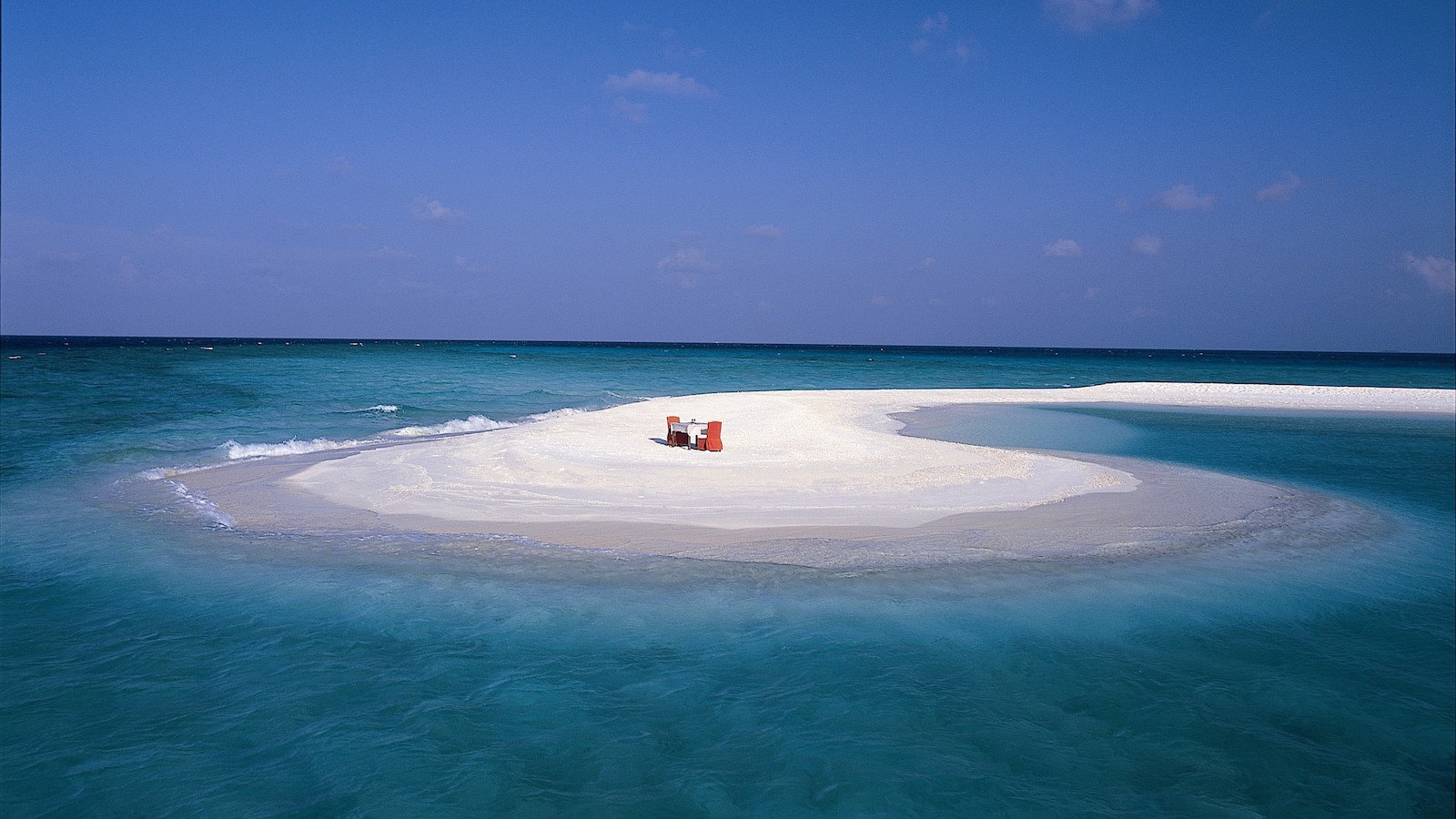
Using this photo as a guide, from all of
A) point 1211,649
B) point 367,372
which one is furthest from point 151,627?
point 367,372

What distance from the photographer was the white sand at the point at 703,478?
12273mm

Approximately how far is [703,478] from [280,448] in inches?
476

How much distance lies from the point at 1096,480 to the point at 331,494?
591 inches

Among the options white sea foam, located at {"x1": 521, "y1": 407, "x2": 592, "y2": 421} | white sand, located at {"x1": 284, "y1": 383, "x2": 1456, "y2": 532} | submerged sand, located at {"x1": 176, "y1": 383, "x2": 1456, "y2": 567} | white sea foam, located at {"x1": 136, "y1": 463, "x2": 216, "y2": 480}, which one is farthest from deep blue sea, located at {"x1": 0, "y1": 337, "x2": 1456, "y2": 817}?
white sea foam, located at {"x1": 521, "y1": 407, "x2": 592, "y2": 421}

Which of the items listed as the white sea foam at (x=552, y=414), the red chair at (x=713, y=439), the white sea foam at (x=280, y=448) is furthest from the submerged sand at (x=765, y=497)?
the white sea foam at (x=552, y=414)

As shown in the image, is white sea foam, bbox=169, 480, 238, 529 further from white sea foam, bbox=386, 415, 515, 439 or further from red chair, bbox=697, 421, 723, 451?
red chair, bbox=697, 421, 723, 451

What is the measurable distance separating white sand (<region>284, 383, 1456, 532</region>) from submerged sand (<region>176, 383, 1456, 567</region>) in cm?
6

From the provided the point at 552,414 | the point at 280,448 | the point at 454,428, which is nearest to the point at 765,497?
the point at 280,448

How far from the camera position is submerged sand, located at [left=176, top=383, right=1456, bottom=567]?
10.9 meters

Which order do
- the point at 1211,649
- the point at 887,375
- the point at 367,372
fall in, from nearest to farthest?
the point at 1211,649
the point at 367,372
the point at 887,375

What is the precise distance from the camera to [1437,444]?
24.2 metres

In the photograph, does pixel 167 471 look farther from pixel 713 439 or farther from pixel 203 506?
pixel 713 439

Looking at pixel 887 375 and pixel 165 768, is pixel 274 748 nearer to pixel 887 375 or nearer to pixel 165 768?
pixel 165 768

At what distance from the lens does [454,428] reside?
2430cm
